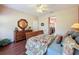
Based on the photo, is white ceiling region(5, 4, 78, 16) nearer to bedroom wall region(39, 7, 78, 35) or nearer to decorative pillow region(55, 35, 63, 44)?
bedroom wall region(39, 7, 78, 35)

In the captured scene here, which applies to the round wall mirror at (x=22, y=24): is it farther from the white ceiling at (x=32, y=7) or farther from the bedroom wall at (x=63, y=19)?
the bedroom wall at (x=63, y=19)

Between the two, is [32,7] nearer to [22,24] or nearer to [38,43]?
[22,24]

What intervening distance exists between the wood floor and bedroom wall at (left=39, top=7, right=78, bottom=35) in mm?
460

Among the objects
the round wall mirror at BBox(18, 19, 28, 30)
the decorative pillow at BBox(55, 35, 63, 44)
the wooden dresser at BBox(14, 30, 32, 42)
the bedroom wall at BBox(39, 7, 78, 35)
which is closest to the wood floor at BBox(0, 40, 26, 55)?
the wooden dresser at BBox(14, 30, 32, 42)

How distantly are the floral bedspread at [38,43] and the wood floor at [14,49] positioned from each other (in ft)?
0.27

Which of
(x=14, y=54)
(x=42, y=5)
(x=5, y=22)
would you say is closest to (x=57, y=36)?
(x=42, y=5)

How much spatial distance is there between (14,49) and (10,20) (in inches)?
19.9

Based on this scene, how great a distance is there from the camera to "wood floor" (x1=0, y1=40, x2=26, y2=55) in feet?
5.79

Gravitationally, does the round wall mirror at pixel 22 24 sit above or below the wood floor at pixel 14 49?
above

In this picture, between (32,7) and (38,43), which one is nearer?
(32,7)

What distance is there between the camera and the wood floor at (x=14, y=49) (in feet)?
A: 5.79

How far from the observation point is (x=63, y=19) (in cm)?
191

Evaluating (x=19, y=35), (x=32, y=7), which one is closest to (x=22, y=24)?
(x=19, y=35)

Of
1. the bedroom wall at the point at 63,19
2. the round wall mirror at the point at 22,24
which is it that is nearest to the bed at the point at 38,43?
the bedroom wall at the point at 63,19
